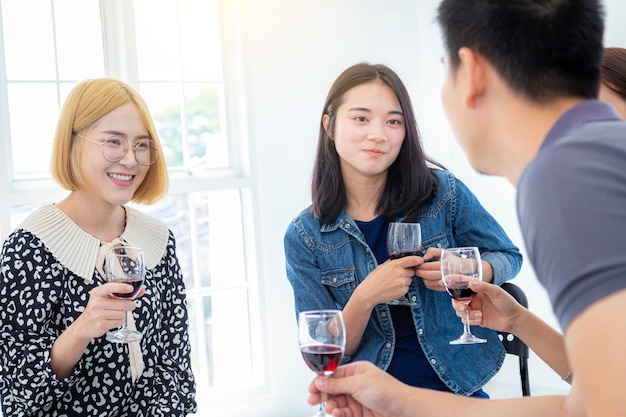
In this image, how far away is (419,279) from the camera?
8.43 ft

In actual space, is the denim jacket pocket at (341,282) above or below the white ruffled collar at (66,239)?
below

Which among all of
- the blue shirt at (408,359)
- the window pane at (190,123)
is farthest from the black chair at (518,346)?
the window pane at (190,123)

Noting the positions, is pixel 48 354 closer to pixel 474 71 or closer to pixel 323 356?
pixel 323 356

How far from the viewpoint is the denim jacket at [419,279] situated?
2486mm

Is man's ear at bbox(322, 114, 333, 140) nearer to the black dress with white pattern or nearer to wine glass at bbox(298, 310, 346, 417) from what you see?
the black dress with white pattern

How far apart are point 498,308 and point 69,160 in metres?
1.49

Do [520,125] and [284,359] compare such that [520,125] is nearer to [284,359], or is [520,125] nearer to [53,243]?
[53,243]

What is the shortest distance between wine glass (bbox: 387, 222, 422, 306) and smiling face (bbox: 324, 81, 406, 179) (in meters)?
0.29

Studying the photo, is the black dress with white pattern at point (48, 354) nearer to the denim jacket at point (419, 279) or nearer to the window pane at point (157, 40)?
the denim jacket at point (419, 279)

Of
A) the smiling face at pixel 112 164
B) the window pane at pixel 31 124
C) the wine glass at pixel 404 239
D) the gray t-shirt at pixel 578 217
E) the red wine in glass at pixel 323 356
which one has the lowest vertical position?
Answer: the red wine in glass at pixel 323 356

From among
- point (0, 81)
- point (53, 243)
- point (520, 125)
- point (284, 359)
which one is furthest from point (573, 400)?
point (0, 81)

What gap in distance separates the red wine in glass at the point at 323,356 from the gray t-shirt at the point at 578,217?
66cm

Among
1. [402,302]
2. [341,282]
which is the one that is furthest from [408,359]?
[341,282]

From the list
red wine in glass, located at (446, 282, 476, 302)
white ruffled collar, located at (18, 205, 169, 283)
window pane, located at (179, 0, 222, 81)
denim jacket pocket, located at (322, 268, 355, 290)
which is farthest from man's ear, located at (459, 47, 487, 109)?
window pane, located at (179, 0, 222, 81)
